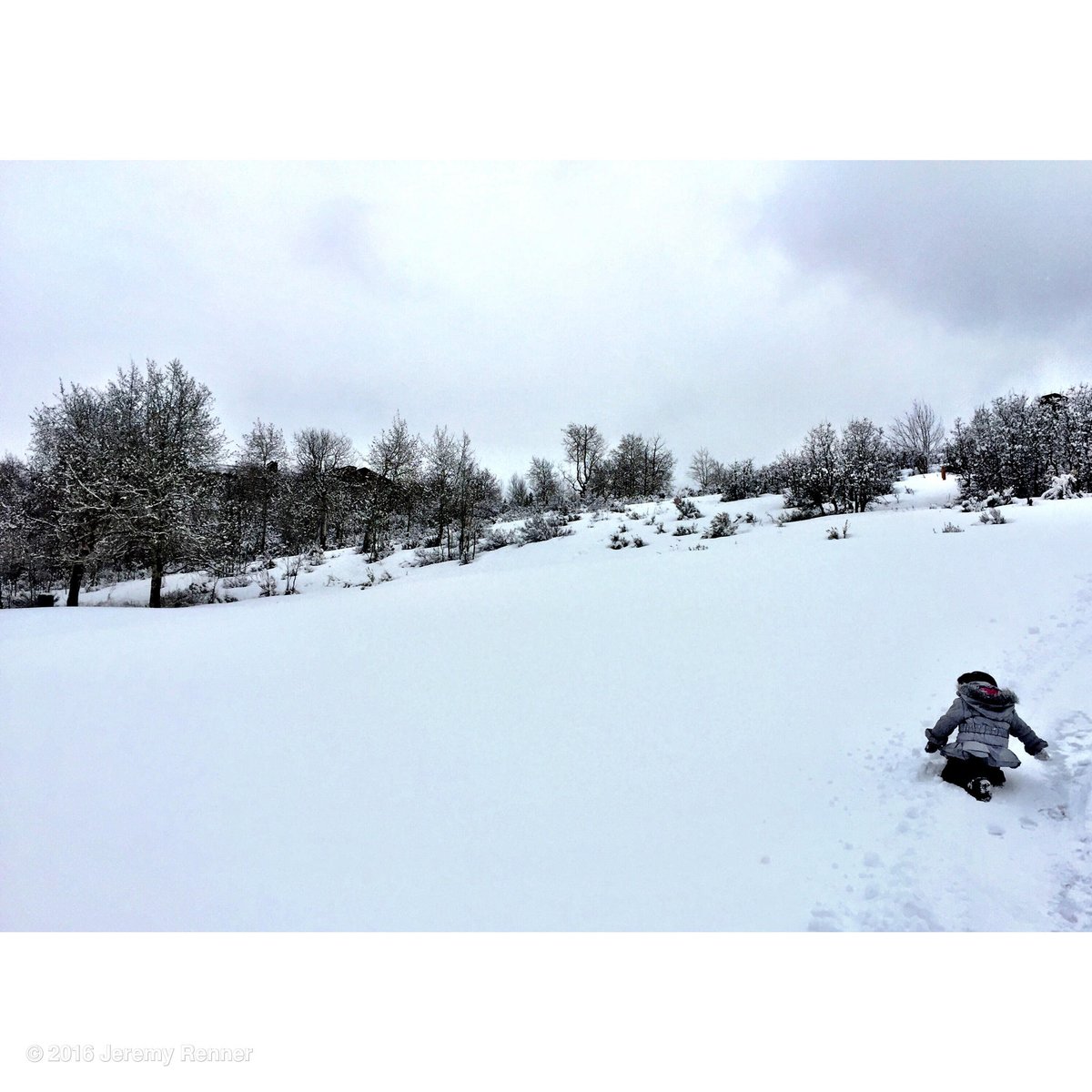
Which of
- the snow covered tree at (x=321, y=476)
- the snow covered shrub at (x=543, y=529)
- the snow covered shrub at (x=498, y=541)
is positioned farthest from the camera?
the snow covered tree at (x=321, y=476)

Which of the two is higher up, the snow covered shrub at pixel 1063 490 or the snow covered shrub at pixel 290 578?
the snow covered shrub at pixel 1063 490

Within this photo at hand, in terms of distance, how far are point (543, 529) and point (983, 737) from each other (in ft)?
48.8

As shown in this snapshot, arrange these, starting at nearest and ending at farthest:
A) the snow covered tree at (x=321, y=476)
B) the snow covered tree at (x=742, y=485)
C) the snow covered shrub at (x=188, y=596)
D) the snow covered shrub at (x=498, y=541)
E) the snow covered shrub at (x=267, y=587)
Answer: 1. the snow covered shrub at (x=188, y=596)
2. the snow covered shrub at (x=267, y=587)
3. the snow covered shrub at (x=498, y=541)
4. the snow covered tree at (x=742, y=485)
5. the snow covered tree at (x=321, y=476)

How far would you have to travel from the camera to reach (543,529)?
17453 mm

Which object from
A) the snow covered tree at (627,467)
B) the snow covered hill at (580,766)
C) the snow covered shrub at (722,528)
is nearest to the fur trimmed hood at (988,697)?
the snow covered hill at (580,766)

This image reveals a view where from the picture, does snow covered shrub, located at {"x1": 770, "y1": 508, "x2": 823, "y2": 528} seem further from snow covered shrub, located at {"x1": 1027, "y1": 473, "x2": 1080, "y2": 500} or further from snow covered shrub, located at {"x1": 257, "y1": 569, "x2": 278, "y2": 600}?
snow covered shrub, located at {"x1": 257, "y1": 569, "x2": 278, "y2": 600}

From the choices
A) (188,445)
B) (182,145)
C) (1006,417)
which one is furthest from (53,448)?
(1006,417)

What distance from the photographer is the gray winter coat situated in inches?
118

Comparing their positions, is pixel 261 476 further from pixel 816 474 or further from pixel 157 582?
pixel 816 474

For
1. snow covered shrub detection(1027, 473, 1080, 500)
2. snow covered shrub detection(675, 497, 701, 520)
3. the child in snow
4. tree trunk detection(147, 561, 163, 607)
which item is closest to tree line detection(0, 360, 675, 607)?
tree trunk detection(147, 561, 163, 607)

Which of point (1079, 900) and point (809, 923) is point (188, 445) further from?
point (1079, 900)

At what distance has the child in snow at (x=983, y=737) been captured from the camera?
9.82 feet

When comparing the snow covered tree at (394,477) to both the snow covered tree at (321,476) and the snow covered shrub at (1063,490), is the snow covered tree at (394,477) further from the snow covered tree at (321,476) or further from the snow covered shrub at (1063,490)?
the snow covered shrub at (1063,490)

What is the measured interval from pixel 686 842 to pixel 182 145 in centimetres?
723
